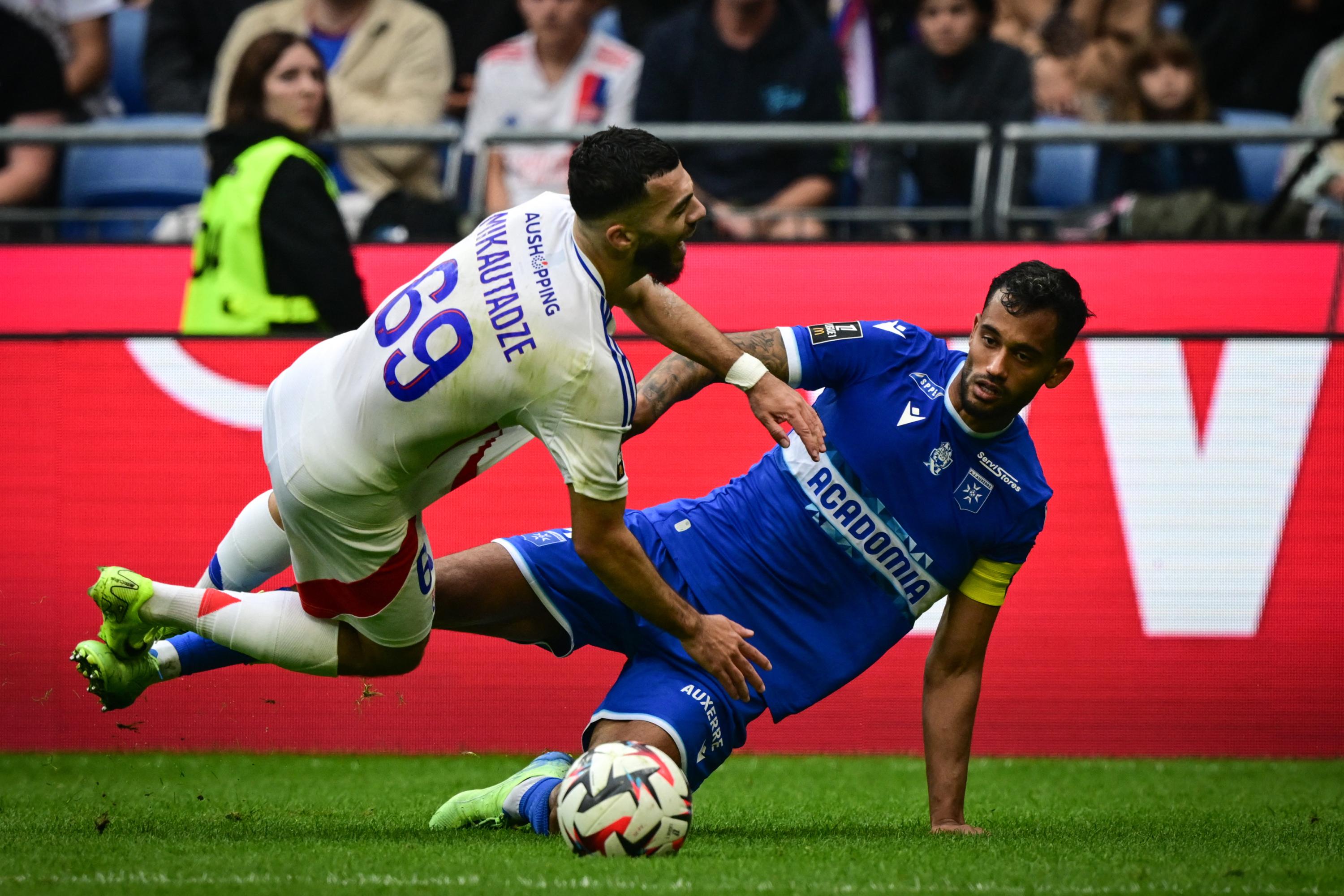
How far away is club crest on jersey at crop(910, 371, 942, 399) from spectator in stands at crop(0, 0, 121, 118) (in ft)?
22.0

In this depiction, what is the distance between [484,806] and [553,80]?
5476 millimetres

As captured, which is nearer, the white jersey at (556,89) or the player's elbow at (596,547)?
the player's elbow at (596,547)

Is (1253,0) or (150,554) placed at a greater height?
(1253,0)

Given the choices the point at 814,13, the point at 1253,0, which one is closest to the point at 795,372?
the point at 814,13

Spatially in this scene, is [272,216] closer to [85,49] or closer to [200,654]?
[200,654]

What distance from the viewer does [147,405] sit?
667 centimetres

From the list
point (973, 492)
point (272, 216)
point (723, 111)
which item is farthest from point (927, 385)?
point (723, 111)

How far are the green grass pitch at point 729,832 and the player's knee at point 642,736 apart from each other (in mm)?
284

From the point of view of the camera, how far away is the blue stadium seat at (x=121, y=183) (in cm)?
940

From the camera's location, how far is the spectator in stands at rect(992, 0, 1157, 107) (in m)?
9.41

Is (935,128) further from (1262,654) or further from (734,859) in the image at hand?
(734,859)

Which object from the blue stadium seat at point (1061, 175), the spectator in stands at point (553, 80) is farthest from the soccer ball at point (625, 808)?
the blue stadium seat at point (1061, 175)

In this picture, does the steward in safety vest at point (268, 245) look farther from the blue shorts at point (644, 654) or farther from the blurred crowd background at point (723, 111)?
the blue shorts at point (644, 654)

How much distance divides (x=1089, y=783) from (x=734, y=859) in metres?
2.37
